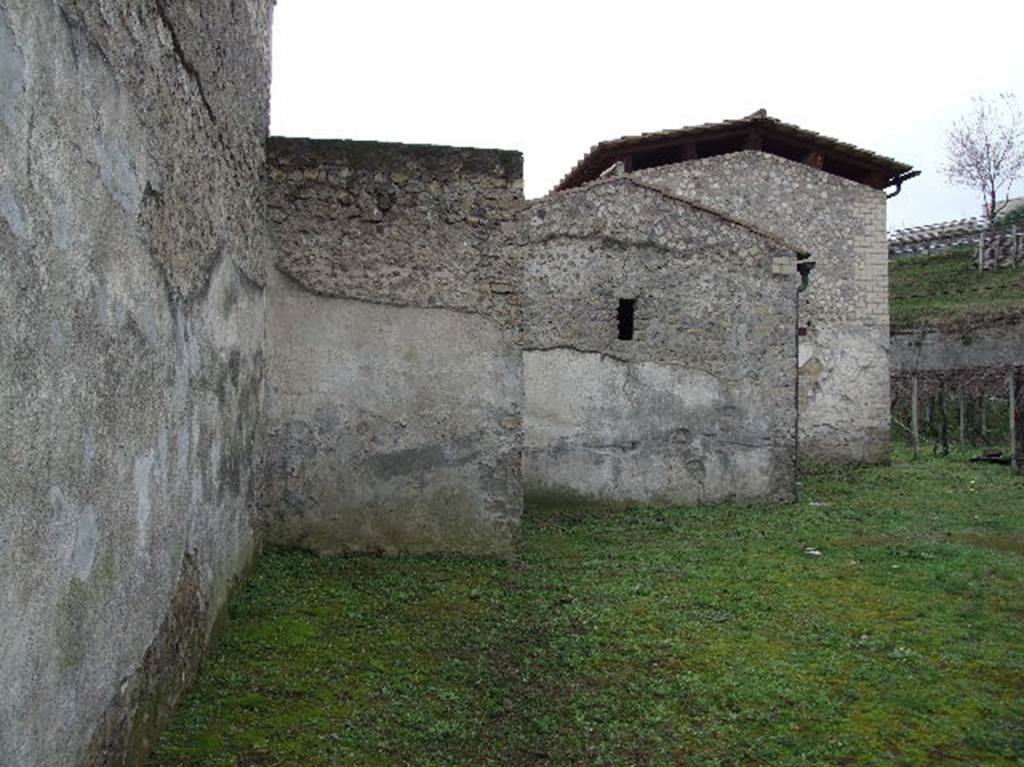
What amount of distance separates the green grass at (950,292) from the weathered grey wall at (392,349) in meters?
19.4

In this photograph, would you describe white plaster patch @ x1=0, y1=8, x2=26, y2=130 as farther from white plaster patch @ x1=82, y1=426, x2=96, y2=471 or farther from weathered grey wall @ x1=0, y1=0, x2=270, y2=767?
white plaster patch @ x1=82, y1=426, x2=96, y2=471

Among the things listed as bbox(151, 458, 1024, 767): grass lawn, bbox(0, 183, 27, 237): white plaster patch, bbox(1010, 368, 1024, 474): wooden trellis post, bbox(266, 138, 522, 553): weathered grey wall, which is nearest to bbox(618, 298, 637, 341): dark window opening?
bbox(151, 458, 1024, 767): grass lawn

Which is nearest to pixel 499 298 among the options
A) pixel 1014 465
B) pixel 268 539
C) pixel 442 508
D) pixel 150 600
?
pixel 442 508

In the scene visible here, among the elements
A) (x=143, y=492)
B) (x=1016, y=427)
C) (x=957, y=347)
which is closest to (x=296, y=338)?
(x=143, y=492)

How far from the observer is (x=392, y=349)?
21.2 ft

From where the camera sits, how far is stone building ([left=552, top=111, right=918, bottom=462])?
15.2 m

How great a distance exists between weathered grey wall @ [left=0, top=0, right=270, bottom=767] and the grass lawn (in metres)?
0.57

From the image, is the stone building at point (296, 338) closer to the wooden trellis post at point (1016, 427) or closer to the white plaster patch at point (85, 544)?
the white plaster patch at point (85, 544)

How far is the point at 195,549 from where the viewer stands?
12.6ft

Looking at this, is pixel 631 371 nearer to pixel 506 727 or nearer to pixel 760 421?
pixel 760 421

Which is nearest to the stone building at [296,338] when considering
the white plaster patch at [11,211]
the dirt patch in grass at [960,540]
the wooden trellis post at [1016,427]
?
the white plaster patch at [11,211]

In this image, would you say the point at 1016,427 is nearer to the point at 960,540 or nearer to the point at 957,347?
the point at 960,540

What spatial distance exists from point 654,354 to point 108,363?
25.6ft

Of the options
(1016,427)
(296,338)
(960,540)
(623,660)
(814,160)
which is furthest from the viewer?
(814,160)
